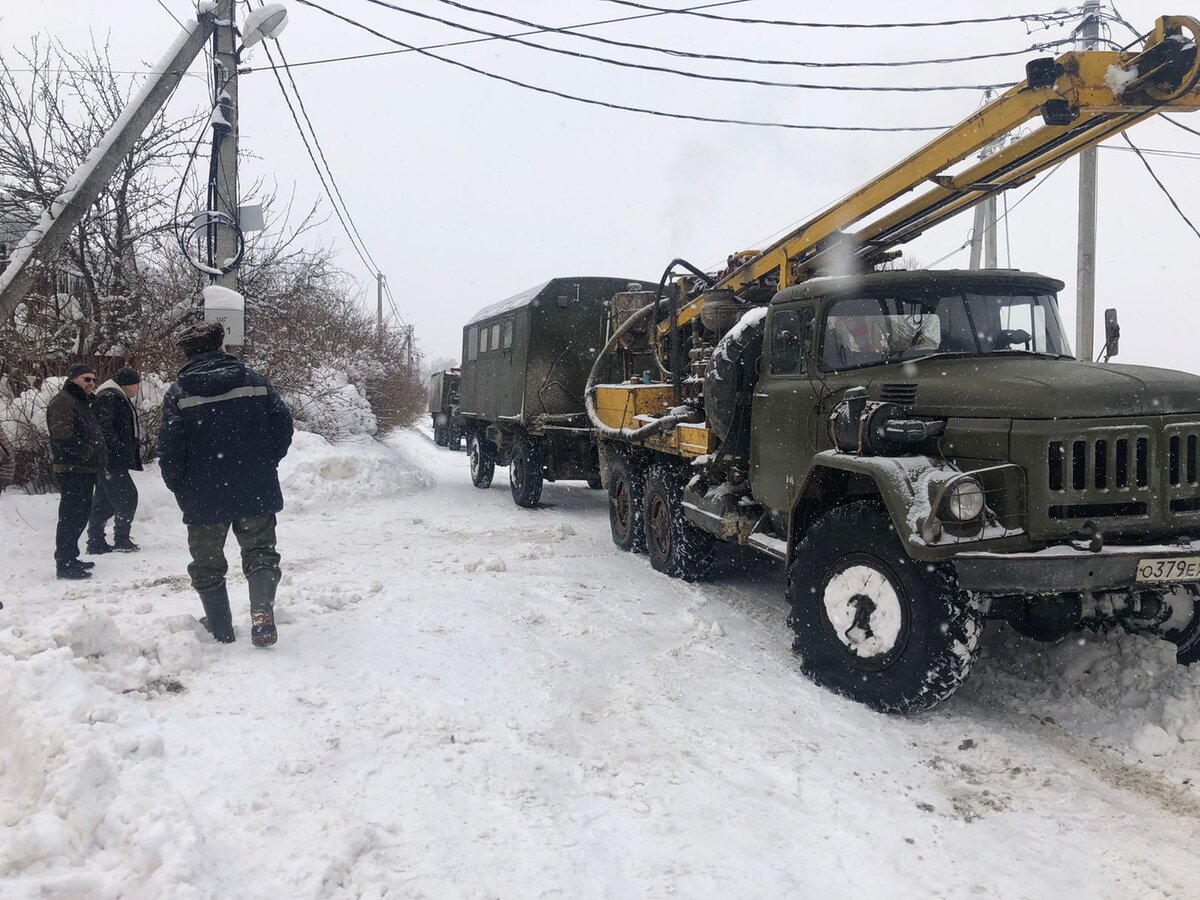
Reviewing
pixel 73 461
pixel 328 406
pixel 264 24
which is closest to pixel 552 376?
pixel 264 24

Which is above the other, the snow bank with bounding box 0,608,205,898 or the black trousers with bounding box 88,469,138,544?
the black trousers with bounding box 88,469,138,544

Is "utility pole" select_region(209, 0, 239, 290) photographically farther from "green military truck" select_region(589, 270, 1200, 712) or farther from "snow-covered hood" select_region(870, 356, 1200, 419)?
"snow-covered hood" select_region(870, 356, 1200, 419)

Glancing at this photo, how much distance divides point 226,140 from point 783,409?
8156mm

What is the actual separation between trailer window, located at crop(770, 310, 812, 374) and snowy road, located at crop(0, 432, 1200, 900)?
1.77 meters

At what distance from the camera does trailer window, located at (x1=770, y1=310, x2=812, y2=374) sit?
5.19 meters

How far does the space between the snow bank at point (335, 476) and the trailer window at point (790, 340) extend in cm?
715

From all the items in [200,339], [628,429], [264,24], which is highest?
[264,24]

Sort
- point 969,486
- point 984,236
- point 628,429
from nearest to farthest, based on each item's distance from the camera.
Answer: point 969,486
point 628,429
point 984,236

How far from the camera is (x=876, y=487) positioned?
4.26 m

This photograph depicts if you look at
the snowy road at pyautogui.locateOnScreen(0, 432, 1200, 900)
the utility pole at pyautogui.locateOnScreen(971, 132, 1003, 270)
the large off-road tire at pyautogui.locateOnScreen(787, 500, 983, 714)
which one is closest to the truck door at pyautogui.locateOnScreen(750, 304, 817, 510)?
the large off-road tire at pyautogui.locateOnScreen(787, 500, 983, 714)

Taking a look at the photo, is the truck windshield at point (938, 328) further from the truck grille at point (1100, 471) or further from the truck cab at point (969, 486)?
the truck grille at point (1100, 471)

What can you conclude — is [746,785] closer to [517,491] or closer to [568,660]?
[568,660]

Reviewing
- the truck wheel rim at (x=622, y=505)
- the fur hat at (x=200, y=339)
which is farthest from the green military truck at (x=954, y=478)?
the fur hat at (x=200, y=339)

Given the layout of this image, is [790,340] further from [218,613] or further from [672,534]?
[218,613]
